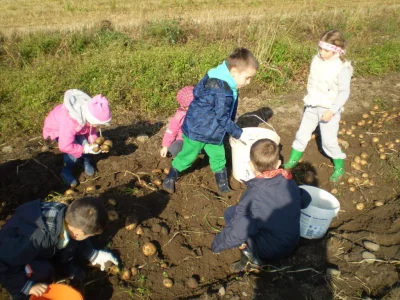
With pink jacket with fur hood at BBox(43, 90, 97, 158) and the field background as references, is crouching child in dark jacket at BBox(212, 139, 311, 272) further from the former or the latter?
pink jacket with fur hood at BBox(43, 90, 97, 158)

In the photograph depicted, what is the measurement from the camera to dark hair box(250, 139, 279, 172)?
261 centimetres

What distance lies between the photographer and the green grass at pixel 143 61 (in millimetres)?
5242

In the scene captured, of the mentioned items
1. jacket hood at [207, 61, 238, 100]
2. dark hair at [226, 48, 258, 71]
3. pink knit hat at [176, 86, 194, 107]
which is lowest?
pink knit hat at [176, 86, 194, 107]

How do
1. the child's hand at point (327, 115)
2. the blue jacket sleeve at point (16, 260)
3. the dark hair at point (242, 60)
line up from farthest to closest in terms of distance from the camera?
the child's hand at point (327, 115)
the dark hair at point (242, 60)
the blue jacket sleeve at point (16, 260)

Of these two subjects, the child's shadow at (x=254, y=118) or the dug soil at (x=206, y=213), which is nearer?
the dug soil at (x=206, y=213)

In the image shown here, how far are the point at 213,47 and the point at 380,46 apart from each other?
12.1 feet

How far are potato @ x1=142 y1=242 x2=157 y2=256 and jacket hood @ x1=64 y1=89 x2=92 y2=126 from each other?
4.23 ft

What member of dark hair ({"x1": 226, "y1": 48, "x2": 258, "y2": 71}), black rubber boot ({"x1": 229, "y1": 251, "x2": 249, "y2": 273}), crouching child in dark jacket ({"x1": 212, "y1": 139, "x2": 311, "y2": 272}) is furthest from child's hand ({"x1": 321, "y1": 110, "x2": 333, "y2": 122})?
black rubber boot ({"x1": 229, "y1": 251, "x2": 249, "y2": 273})

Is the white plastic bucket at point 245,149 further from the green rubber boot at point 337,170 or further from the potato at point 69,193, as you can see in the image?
the potato at point 69,193

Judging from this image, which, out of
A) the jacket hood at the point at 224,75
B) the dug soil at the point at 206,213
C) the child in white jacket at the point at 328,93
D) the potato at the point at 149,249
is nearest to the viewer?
the dug soil at the point at 206,213

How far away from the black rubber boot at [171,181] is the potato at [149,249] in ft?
2.64

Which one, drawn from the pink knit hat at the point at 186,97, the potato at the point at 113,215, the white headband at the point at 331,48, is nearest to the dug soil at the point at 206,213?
the potato at the point at 113,215

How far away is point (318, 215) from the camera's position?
3086mm

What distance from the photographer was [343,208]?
3.82 metres
